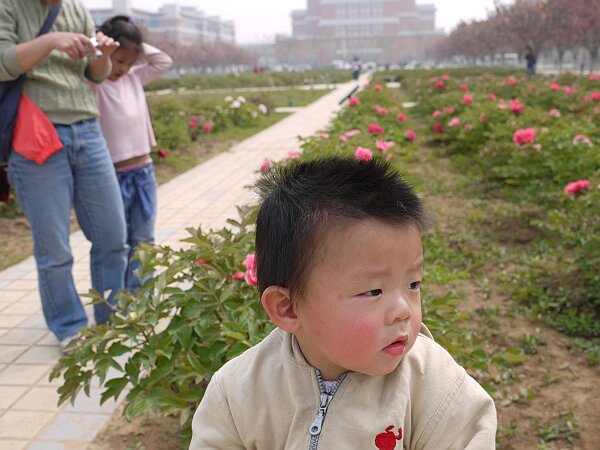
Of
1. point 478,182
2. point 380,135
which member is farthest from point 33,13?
point 478,182

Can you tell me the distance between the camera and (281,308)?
1.25 metres

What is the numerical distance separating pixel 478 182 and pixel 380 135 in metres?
1.52

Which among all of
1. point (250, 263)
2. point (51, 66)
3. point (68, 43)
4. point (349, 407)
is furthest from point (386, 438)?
point (51, 66)

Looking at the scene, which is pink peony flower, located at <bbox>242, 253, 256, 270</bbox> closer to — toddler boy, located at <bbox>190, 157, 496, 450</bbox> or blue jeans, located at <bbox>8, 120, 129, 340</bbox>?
toddler boy, located at <bbox>190, 157, 496, 450</bbox>

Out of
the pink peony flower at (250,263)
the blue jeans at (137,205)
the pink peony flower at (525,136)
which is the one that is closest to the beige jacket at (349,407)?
the pink peony flower at (250,263)

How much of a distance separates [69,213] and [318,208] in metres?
2.20

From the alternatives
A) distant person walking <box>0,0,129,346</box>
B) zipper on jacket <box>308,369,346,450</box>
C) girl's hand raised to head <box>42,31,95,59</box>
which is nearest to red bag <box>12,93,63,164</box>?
distant person walking <box>0,0,129,346</box>

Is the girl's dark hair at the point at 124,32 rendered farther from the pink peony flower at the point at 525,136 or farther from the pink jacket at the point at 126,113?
the pink peony flower at the point at 525,136

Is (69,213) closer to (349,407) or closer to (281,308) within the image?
(281,308)

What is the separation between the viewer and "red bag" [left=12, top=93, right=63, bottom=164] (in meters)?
2.83

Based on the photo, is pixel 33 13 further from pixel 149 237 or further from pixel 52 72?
pixel 149 237

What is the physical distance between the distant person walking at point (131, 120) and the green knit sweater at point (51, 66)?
0.26 metres

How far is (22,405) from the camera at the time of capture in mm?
2885

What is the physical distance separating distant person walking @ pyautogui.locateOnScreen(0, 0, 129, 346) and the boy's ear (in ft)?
6.00
